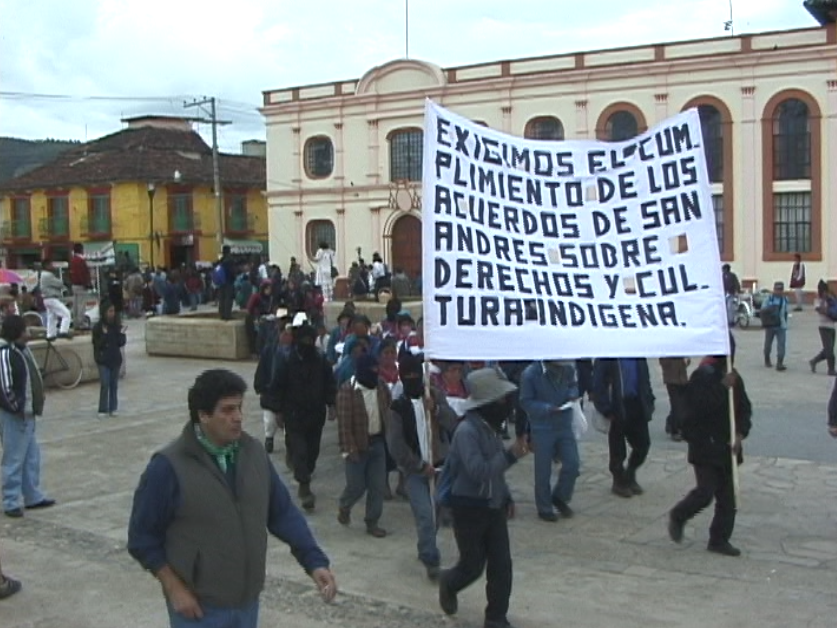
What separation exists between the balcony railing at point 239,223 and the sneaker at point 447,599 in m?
52.6

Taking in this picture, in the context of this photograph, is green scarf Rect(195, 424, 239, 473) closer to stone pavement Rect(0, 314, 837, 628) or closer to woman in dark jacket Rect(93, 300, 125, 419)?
stone pavement Rect(0, 314, 837, 628)

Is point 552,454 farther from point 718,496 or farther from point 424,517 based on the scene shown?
point 424,517

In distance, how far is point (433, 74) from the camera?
1692 inches

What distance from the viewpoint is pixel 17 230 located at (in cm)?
6034

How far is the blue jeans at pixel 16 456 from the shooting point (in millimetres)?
9477

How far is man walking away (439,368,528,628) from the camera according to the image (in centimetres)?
645

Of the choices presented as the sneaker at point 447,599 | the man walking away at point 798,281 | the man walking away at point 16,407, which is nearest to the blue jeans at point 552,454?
the sneaker at point 447,599

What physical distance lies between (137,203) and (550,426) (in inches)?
1923

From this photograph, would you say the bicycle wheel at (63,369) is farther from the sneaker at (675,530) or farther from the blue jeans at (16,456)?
the sneaker at (675,530)

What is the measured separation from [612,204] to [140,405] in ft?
31.9

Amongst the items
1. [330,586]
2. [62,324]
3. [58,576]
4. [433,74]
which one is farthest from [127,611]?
[433,74]

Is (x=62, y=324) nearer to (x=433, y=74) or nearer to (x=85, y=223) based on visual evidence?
(x=433, y=74)

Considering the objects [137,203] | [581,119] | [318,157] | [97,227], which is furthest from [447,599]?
[97,227]

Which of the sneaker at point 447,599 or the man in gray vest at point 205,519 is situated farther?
the sneaker at point 447,599
